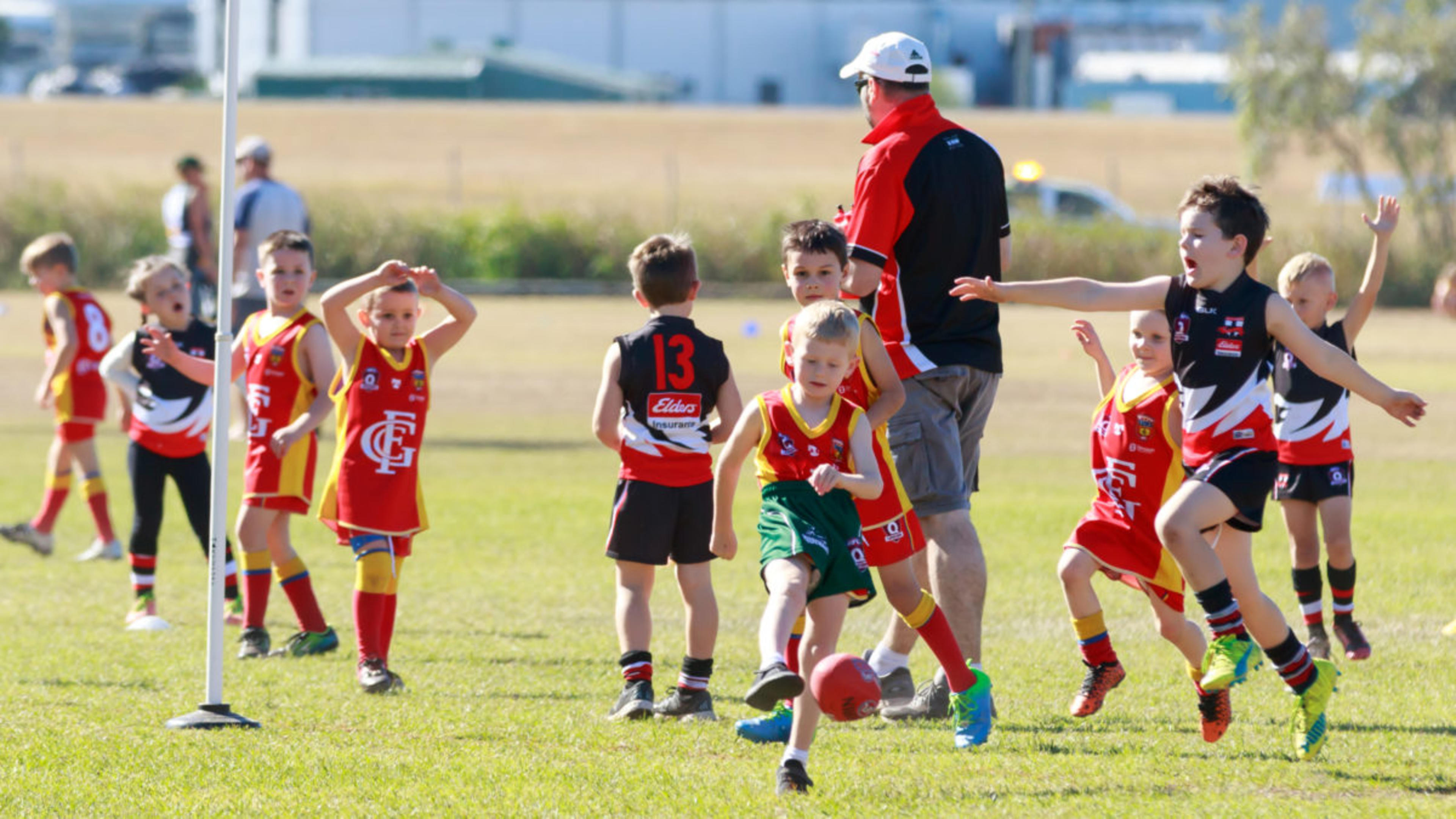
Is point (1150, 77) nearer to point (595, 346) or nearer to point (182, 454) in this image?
point (595, 346)

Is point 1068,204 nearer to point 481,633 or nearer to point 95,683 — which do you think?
point 481,633

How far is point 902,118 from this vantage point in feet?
19.8

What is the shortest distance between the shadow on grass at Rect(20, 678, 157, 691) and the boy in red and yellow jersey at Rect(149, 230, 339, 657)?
2.62ft

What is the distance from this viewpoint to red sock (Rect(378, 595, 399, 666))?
262 inches

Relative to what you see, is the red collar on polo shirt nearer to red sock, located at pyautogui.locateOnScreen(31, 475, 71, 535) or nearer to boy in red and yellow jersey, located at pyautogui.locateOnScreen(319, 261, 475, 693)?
boy in red and yellow jersey, located at pyautogui.locateOnScreen(319, 261, 475, 693)

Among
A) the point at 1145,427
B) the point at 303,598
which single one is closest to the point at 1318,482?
the point at 1145,427

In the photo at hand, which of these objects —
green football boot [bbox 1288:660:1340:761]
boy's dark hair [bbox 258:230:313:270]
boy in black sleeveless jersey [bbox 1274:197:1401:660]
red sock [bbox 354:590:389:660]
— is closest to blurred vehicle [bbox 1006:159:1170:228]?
boy in black sleeveless jersey [bbox 1274:197:1401:660]

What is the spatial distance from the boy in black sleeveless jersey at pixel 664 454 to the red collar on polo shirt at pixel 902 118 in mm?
764

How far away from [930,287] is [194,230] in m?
10.8

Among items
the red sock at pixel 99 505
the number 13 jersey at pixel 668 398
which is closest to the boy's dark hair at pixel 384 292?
the number 13 jersey at pixel 668 398

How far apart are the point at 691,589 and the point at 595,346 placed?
19.2 metres

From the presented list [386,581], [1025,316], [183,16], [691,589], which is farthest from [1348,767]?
[183,16]

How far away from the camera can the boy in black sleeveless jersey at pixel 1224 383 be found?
5.40m

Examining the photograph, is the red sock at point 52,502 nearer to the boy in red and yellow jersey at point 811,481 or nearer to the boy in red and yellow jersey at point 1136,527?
the boy in red and yellow jersey at point 811,481
